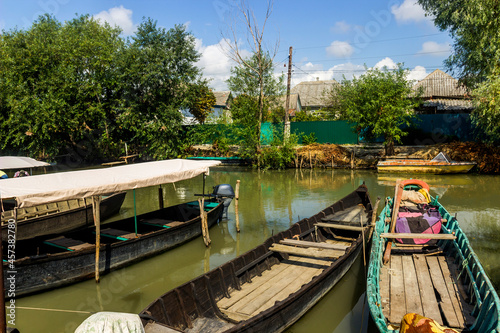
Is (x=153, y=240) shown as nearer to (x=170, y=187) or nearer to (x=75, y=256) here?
(x=75, y=256)

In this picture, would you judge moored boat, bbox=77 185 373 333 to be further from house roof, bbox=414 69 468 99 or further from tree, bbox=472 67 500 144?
house roof, bbox=414 69 468 99

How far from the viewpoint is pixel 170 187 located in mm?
22859

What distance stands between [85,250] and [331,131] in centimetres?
2550

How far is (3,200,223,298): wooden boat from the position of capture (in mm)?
8133

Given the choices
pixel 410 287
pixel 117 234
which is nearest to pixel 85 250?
pixel 117 234

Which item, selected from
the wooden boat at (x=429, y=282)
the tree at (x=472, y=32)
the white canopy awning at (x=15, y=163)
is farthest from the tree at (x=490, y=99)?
the white canopy awning at (x=15, y=163)

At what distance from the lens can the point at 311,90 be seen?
191 feet

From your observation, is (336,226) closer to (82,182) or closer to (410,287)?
(410,287)

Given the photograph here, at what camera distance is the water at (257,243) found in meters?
7.61

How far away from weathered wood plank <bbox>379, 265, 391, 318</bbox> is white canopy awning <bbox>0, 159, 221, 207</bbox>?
671 cm

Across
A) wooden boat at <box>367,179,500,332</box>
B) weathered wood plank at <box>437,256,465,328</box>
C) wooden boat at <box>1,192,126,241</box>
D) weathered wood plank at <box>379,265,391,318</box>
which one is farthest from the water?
wooden boat at <box>1,192,126,241</box>

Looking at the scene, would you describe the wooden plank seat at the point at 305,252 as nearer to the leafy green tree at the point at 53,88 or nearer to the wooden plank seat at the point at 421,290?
the wooden plank seat at the point at 421,290

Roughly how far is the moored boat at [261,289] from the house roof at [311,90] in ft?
151

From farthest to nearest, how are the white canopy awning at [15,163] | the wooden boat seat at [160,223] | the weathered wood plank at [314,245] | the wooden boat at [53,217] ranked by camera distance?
the white canopy awning at [15,163] < the wooden boat seat at [160,223] < the wooden boat at [53,217] < the weathered wood plank at [314,245]
